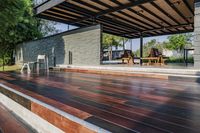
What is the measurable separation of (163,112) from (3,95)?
2.55m

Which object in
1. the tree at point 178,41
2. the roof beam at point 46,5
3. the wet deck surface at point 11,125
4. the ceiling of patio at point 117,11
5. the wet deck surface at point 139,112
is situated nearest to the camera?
the wet deck surface at point 139,112

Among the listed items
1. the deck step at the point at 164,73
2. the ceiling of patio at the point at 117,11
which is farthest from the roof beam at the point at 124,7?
the deck step at the point at 164,73

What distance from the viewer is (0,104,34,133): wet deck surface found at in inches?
79.7

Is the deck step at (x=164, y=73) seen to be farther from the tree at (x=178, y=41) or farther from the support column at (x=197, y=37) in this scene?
the tree at (x=178, y=41)

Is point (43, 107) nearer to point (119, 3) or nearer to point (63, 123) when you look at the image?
point (63, 123)

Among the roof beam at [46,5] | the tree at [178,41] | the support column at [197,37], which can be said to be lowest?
the support column at [197,37]

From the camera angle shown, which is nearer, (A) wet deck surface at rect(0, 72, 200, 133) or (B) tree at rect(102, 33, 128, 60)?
(A) wet deck surface at rect(0, 72, 200, 133)

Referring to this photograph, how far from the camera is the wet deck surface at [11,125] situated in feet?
6.64

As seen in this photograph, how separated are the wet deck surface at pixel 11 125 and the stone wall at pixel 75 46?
15.4 feet

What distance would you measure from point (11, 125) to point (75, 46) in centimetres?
621

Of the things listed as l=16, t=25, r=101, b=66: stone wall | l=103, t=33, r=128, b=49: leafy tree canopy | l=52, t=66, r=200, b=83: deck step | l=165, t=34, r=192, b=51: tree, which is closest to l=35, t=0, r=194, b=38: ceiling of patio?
l=16, t=25, r=101, b=66: stone wall

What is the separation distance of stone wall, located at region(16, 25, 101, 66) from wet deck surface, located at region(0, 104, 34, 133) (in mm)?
4696

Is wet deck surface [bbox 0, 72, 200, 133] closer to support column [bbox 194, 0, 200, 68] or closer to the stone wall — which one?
support column [bbox 194, 0, 200, 68]

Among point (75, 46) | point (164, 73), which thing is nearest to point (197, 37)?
point (164, 73)
